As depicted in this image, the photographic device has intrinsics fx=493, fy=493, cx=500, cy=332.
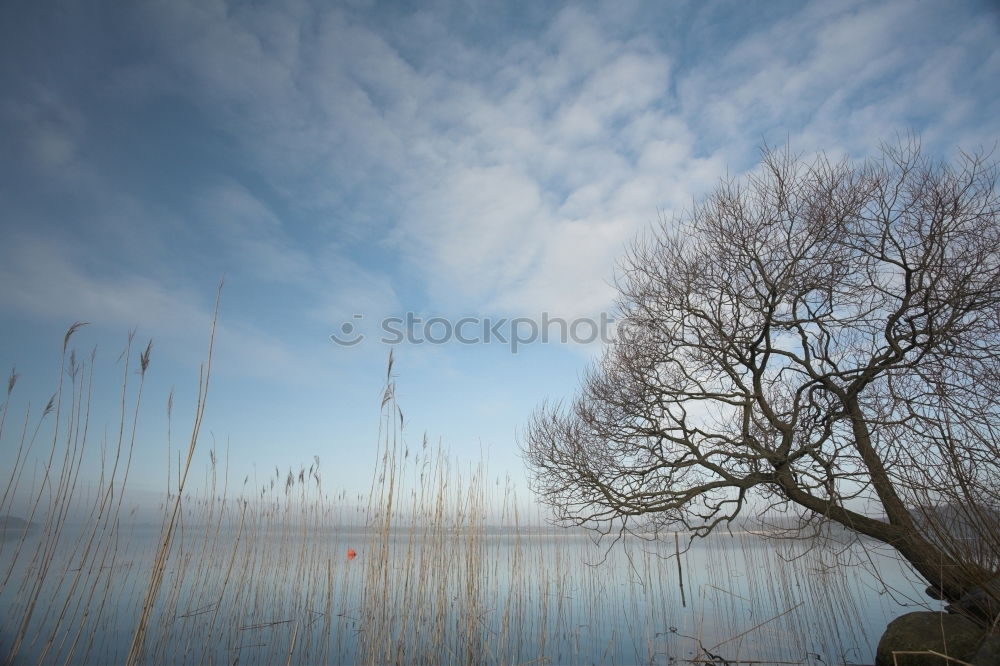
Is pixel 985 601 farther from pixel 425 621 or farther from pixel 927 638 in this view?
pixel 425 621

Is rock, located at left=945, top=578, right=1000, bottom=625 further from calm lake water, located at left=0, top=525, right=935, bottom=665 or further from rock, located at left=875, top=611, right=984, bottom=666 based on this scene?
calm lake water, located at left=0, top=525, right=935, bottom=665

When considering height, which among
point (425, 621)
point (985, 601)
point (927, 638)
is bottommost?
point (425, 621)

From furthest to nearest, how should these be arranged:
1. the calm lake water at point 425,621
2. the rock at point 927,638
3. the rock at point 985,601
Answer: the calm lake water at point 425,621
the rock at point 927,638
the rock at point 985,601

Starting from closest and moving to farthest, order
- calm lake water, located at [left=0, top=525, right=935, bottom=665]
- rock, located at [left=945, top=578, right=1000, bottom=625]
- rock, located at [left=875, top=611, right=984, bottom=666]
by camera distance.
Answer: rock, located at [left=945, top=578, right=1000, bottom=625] → rock, located at [left=875, top=611, right=984, bottom=666] → calm lake water, located at [left=0, top=525, right=935, bottom=665]

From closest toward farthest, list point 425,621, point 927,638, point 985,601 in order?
point 985,601, point 927,638, point 425,621

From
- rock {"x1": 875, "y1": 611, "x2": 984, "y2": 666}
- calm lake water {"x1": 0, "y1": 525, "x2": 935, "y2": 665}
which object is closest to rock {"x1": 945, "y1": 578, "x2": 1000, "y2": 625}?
rock {"x1": 875, "y1": 611, "x2": 984, "y2": 666}

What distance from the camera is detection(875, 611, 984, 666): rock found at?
376 cm

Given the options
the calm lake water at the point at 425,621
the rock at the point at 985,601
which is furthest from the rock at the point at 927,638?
the calm lake water at the point at 425,621

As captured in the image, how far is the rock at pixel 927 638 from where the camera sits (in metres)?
3.76

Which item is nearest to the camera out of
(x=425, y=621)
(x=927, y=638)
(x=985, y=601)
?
(x=985, y=601)

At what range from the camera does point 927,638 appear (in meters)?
4.09

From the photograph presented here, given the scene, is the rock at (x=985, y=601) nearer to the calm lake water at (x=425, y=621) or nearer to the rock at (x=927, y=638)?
the rock at (x=927, y=638)

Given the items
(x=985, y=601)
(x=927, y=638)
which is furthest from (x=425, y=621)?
(x=985, y=601)

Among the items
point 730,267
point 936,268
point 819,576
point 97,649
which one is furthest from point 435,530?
point 819,576
